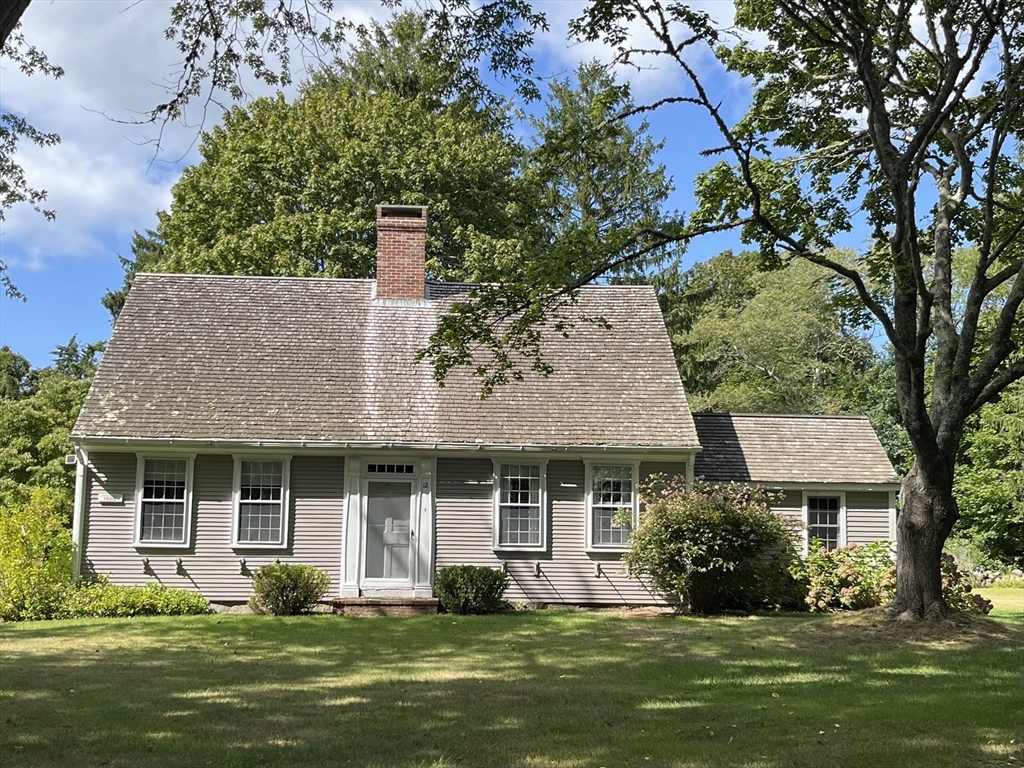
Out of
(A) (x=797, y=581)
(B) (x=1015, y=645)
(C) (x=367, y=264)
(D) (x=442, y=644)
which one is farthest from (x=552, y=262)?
(C) (x=367, y=264)

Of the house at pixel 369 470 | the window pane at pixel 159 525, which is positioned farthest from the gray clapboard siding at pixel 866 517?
the window pane at pixel 159 525

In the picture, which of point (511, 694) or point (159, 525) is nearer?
point (511, 694)

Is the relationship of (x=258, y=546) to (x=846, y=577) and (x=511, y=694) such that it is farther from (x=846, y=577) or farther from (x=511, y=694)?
(x=846, y=577)

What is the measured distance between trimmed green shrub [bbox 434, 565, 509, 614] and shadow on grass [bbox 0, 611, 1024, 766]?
2266mm

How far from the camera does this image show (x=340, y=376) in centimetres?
1953

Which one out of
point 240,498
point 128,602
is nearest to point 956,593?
point 240,498

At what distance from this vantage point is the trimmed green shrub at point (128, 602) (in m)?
16.5

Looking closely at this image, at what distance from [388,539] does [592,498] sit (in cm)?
399

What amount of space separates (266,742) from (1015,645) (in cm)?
1031

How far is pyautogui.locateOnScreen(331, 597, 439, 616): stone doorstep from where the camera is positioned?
17.3m

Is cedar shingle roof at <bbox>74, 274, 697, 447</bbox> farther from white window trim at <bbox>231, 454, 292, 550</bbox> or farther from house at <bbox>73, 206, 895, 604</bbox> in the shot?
white window trim at <bbox>231, 454, 292, 550</bbox>

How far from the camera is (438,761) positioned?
21.4 feet

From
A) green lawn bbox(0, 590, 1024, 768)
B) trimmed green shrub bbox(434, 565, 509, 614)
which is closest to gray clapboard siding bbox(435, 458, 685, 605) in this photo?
trimmed green shrub bbox(434, 565, 509, 614)

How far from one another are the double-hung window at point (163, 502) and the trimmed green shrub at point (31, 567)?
4.34 ft
